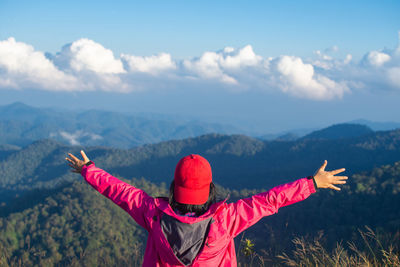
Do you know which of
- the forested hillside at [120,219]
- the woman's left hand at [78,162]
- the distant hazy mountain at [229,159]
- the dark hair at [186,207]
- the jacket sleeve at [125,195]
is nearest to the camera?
the dark hair at [186,207]

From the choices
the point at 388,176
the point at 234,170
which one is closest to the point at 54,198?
the point at 388,176

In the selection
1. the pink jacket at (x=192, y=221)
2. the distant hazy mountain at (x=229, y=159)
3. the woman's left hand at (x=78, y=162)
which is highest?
the woman's left hand at (x=78, y=162)

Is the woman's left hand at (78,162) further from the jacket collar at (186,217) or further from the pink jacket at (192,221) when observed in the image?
the jacket collar at (186,217)

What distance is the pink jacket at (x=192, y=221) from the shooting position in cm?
302

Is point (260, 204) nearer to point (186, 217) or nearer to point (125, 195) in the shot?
point (186, 217)

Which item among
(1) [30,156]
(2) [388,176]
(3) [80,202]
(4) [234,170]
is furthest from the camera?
(1) [30,156]

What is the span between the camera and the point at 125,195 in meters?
3.38

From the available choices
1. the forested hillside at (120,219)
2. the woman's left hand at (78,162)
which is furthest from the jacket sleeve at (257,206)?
the forested hillside at (120,219)

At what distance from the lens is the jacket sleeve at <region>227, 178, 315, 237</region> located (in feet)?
10.7

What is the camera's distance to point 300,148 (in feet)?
435

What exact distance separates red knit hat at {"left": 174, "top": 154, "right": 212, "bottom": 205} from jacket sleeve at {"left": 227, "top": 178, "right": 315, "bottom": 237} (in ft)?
1.19

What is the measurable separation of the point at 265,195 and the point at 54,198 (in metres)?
67.1

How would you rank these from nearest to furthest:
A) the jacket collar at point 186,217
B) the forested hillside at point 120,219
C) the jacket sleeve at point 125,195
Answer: the jacket collar at point 186,217 → the jacket sleeve at point 125,195 → the forested hillside at point 120,219

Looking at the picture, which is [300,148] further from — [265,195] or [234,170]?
[265,195]
